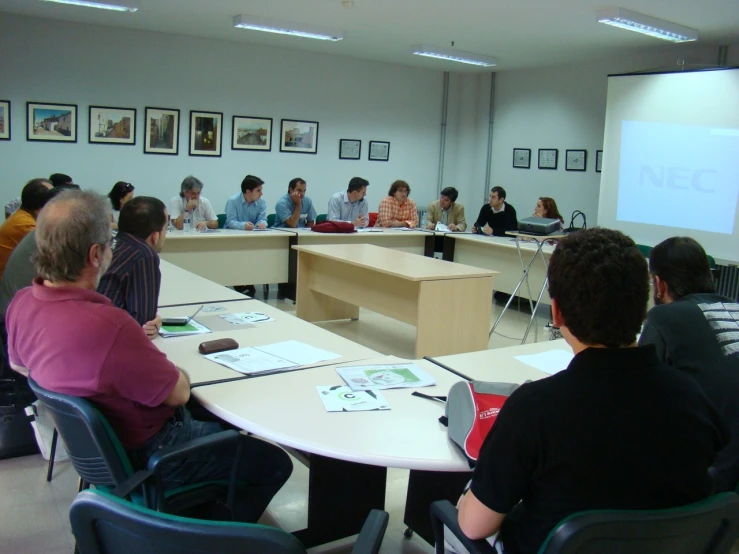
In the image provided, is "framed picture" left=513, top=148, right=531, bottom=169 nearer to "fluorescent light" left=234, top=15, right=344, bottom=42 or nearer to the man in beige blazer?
the man in beige blazer

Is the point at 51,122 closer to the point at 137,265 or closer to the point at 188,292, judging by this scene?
the point at 188,292

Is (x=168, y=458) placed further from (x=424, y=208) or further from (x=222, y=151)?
(x=424, y=208)

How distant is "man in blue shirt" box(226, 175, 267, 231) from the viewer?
683 cm

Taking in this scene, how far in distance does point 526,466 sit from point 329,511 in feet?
3.94

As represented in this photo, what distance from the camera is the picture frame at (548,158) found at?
8.77 meters

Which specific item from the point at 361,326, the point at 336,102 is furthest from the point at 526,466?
the point at 336,102

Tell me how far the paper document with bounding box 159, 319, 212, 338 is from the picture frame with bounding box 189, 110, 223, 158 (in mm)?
5686

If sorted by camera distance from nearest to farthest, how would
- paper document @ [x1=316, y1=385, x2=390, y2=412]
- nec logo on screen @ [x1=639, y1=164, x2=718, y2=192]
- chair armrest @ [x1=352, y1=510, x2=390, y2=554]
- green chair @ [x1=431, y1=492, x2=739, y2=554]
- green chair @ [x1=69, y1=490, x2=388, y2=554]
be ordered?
green chair @ [x1=69, y1=490, x2=388, y2=554]
green chair @ [x1=431, y1=492, x2=739, y2=554]
chair armrest @ [x1=352, y1=510, x2=390, y2=554]
paper document @ [x1=316, y1=385, x2=390, y2=412]
nec logo on screen @ [x1=639, y1=164, x2=718, y2=192]

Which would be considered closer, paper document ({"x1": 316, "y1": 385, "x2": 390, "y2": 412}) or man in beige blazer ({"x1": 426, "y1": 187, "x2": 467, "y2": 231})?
paper document ({"x1": 316, "y1": 385, "x2": 390, "y2": 412})

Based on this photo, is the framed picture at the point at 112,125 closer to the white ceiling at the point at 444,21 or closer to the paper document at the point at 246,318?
the white ceiling at the point at 444,21

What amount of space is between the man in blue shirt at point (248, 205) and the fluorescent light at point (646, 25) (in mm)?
3642

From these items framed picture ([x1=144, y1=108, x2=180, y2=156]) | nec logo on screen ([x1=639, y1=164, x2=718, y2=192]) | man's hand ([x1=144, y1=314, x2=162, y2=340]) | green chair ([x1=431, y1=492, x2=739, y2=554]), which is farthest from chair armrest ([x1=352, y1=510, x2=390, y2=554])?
framed picture ([x1=144, y1=108, x2=180, y2=156])

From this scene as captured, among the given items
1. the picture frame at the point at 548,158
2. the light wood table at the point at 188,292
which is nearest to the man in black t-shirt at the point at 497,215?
the picture frame at the point at 548,158

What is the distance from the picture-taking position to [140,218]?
99.6 inches
